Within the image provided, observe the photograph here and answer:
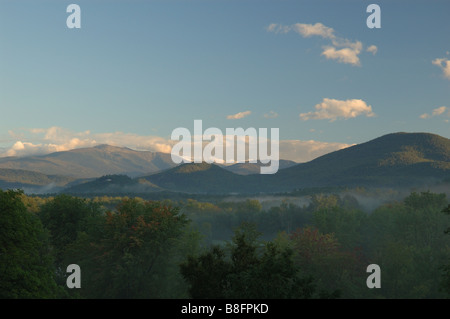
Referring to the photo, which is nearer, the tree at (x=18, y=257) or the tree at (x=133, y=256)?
the tree at (x=18, y=257)

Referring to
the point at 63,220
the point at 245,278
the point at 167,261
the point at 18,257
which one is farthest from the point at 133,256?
the point at 245,278

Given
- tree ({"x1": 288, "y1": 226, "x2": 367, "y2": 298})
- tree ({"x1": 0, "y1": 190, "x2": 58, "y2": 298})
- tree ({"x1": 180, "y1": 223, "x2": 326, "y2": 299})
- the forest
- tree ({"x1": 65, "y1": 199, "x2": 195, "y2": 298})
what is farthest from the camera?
tree ({"x1": 288, "y1": 226, "x2": 367, "y2": 298})

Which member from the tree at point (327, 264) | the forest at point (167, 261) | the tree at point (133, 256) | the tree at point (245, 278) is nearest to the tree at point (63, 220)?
the forest at point (167, 261)

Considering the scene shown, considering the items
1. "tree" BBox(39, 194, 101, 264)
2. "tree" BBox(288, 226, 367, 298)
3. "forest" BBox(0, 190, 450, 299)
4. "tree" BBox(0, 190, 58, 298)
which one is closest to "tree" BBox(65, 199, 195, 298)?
"forest" BBox(0, 190, 450, 299)

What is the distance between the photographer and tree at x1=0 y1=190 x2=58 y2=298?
105 feet

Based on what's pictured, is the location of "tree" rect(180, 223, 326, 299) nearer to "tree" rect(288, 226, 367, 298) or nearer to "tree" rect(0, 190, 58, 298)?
"tree" rect(0, 190, 58, 298)

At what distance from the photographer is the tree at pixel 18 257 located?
31906mm

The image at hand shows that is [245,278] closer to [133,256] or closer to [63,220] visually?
[133,256]

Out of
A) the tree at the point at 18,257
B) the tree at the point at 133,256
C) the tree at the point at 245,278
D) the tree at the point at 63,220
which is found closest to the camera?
the tree at the point at 245,278

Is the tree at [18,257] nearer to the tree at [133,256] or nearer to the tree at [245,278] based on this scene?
the tree at [133,256]

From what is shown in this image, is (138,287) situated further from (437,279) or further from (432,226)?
(432,226)

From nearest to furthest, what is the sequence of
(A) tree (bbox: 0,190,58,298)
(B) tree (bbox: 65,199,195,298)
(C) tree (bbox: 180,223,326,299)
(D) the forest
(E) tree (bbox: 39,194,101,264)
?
(C) tree (bbox: 180,223,326,299)
(D) the forest
(A) tree (bbox: 0,190,58,298)
(B) tree (bbox: 65,199,195,298)
(E) tree (bbox: 39,194,101,264)
